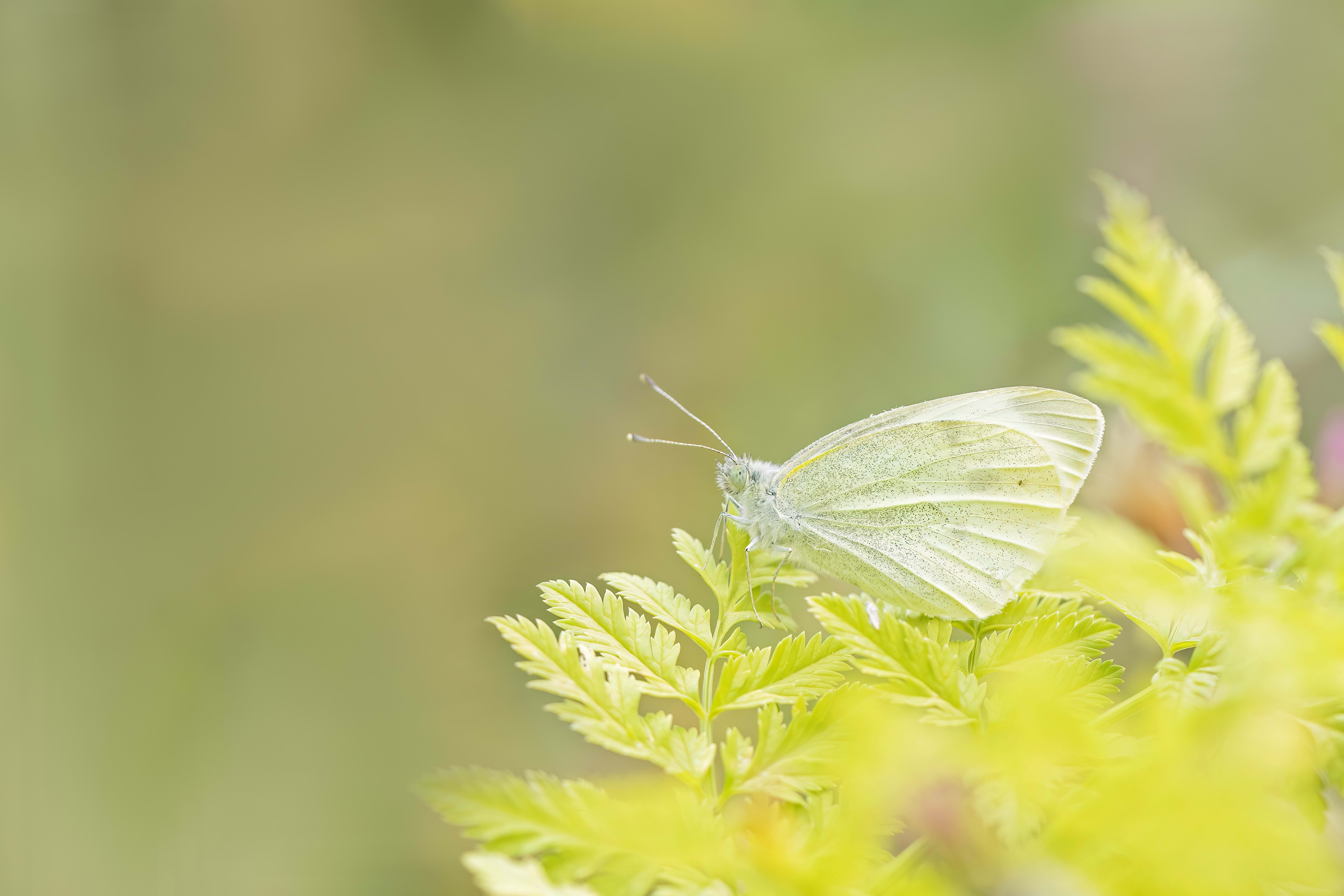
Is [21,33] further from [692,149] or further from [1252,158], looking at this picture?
[1252,158]

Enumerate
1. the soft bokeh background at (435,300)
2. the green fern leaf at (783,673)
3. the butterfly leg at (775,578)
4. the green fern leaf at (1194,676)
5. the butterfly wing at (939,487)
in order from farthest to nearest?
1. the soft bokeh background at (435,300)
2. the butterfly wing at (939,487)
3. the butterfly leg at (775,578)
4. the green fern leaf at (783,673)
5. the green fern leaf at (1194,676)

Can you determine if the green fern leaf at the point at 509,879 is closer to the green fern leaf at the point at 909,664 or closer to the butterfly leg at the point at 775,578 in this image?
the green fern leaf at the point at 909,664

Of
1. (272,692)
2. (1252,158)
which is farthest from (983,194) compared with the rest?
(272,692)

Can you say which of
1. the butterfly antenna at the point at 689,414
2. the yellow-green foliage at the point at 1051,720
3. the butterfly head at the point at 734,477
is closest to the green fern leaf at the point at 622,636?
the yellow-green foliage at the point at 1051,720

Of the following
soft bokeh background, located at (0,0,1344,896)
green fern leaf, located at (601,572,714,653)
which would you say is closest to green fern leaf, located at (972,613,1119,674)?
green fern leaf, located at (601,572,714,653)

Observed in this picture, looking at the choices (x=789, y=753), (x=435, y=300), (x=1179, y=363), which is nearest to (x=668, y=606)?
(x=789, y=753)

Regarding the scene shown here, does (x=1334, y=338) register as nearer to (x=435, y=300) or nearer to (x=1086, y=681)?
(x=1086, y=681)
